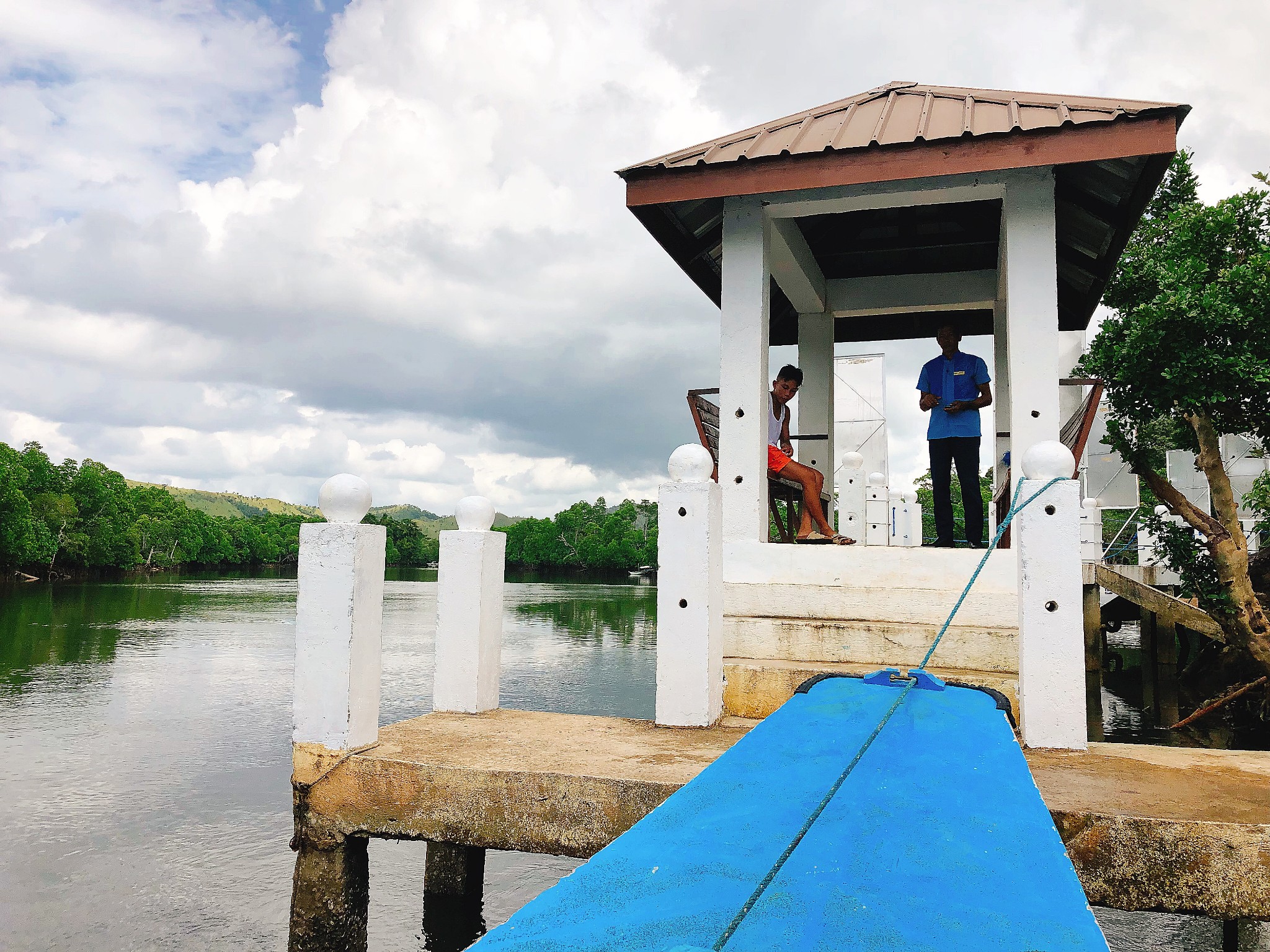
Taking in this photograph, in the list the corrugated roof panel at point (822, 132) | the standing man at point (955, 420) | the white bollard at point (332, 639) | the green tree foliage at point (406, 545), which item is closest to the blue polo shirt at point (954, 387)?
the standing man at point (955, 420)

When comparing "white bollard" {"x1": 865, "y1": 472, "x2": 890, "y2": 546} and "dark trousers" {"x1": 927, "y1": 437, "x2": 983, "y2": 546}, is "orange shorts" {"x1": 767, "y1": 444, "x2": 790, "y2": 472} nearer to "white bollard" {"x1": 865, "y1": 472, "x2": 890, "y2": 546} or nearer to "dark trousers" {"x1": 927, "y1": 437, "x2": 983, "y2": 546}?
"dark trousers" {"x1": 927, "y1": 437, "x2": 983, "y2": 546}

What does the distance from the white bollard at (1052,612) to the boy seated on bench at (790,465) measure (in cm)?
217

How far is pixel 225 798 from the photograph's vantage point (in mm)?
9656

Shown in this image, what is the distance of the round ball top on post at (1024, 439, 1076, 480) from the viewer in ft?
13.5

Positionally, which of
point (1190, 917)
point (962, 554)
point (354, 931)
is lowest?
point (1190, 917)

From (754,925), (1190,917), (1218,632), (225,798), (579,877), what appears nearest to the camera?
(754,925)

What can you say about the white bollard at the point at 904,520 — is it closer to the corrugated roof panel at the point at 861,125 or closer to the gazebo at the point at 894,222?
the gazebo at the point at 894,222

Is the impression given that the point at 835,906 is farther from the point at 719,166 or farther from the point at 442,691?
the point at 719,166

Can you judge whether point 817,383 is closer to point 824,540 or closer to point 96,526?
point 824,540

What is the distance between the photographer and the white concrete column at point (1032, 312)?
6379 mm

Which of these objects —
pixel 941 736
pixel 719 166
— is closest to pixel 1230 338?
pixel 719 166

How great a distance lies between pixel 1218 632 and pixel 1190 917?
21.8ft

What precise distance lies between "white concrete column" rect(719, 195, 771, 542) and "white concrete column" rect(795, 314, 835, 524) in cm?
318

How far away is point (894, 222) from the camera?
8883 millimetres
